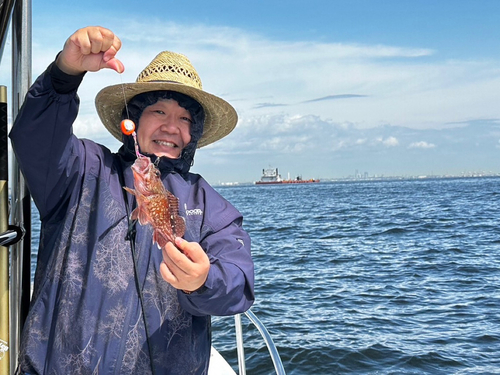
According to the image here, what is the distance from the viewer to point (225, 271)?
217 cm

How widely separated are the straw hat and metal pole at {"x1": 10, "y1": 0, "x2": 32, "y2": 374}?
0.44 m

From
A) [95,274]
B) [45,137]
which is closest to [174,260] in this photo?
[95,274]

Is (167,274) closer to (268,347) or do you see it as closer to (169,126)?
(169,126)

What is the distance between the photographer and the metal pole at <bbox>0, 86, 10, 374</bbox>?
257 cm

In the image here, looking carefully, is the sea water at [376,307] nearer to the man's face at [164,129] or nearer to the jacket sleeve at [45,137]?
the man's face at [164,129]

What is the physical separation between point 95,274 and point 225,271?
0.60 metres

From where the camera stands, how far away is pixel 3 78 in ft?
8.77

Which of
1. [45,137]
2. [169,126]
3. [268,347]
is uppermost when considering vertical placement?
[169,126]

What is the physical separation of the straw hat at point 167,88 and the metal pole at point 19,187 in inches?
17.2

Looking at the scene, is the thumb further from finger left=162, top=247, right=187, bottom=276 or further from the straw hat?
finger left=162, top=247, right=187, bottom=276

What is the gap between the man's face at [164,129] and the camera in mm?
2617

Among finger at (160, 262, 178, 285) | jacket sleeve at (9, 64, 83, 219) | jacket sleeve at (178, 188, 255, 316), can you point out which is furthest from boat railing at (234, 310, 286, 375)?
jacket sleeve at (9, 64, 83, 219)

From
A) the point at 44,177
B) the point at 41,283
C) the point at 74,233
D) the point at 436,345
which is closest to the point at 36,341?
the point at 41,283

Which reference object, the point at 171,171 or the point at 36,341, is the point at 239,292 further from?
the point at 36,341
